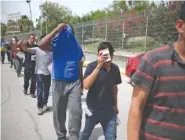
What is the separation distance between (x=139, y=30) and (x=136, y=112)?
12533 millimetres

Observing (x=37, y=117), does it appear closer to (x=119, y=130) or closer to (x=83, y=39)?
(x=119, y=130)

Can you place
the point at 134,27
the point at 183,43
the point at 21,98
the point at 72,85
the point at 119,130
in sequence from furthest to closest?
the point at 134,27, the point at 21,98, the point at 119,130, the point at 72,85, the point at 183,43

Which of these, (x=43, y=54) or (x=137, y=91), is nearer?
(x=137, y=91)

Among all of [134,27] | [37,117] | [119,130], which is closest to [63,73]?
[119,130]

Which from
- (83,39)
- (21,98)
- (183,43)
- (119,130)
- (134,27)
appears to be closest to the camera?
(183,43)

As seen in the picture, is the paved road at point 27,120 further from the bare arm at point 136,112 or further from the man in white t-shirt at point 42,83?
the bare arm at point 136,112

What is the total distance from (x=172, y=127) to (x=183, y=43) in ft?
1.70

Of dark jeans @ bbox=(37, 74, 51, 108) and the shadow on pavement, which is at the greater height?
dark jeans @ bbox=(37, 74, 51, 108)

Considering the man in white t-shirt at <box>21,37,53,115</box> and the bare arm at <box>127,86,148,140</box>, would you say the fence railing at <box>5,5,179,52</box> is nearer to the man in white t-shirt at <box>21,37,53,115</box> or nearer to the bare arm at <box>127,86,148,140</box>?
the man in white t-shirt at <box>21,37,53,115</box>

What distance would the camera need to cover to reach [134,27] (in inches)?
591

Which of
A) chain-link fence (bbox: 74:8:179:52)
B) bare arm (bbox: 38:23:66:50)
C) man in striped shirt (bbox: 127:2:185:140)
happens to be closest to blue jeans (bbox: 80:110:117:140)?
bare arm (bbox: 38:23:66:50)

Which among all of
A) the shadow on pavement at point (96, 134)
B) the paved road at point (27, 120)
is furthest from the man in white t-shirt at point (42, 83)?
the shadow on pavement at point (96, 134)

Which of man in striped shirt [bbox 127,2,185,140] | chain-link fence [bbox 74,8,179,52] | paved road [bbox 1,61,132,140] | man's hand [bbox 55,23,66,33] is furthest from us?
chain-link fence [bbox 74,8,179,52]

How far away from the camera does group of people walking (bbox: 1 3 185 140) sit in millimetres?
2248
